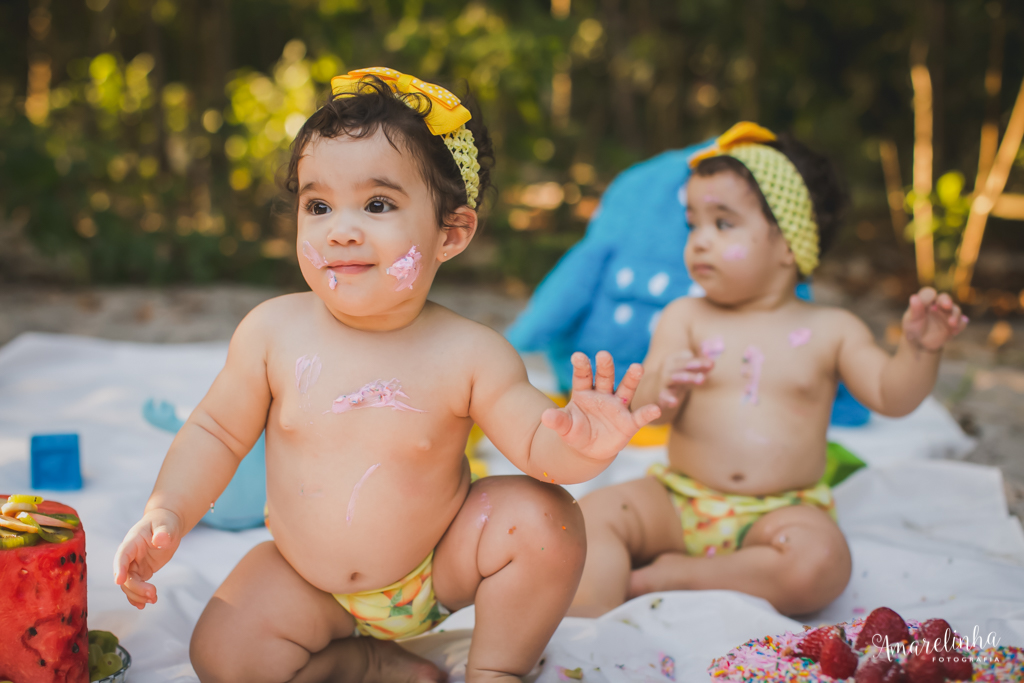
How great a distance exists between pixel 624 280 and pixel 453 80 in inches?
47.2

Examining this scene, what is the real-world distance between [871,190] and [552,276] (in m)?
5.95

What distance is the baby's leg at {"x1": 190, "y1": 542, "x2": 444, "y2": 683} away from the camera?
123 cm

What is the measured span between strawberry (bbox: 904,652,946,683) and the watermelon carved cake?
45.4 inches

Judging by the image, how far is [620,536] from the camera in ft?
5.77

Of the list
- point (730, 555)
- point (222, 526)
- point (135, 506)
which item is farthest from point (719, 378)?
point (135, 506)

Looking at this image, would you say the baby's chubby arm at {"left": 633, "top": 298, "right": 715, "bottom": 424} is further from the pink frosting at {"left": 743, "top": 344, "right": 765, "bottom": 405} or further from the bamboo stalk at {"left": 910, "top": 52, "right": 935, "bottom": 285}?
the bamboo stalk at {"left": 910, "top": 52, "right": 935, "bottom": 285}

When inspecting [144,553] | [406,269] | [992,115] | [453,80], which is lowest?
[144,553]

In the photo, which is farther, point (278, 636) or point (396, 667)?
point (396, 667)

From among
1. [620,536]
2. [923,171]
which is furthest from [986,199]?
[620,536]

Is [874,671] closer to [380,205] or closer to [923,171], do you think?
[380,205]

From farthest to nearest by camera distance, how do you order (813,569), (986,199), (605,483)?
(986,199) < (605,483) < (813,569)

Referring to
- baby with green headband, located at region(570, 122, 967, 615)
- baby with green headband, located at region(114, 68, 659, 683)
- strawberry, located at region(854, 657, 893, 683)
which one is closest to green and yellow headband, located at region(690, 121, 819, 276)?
baby with green headband, located at region(570, 122, 967, 615)

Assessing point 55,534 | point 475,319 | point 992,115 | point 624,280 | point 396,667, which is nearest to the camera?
point 55,534

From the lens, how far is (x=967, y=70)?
6.89 meters
